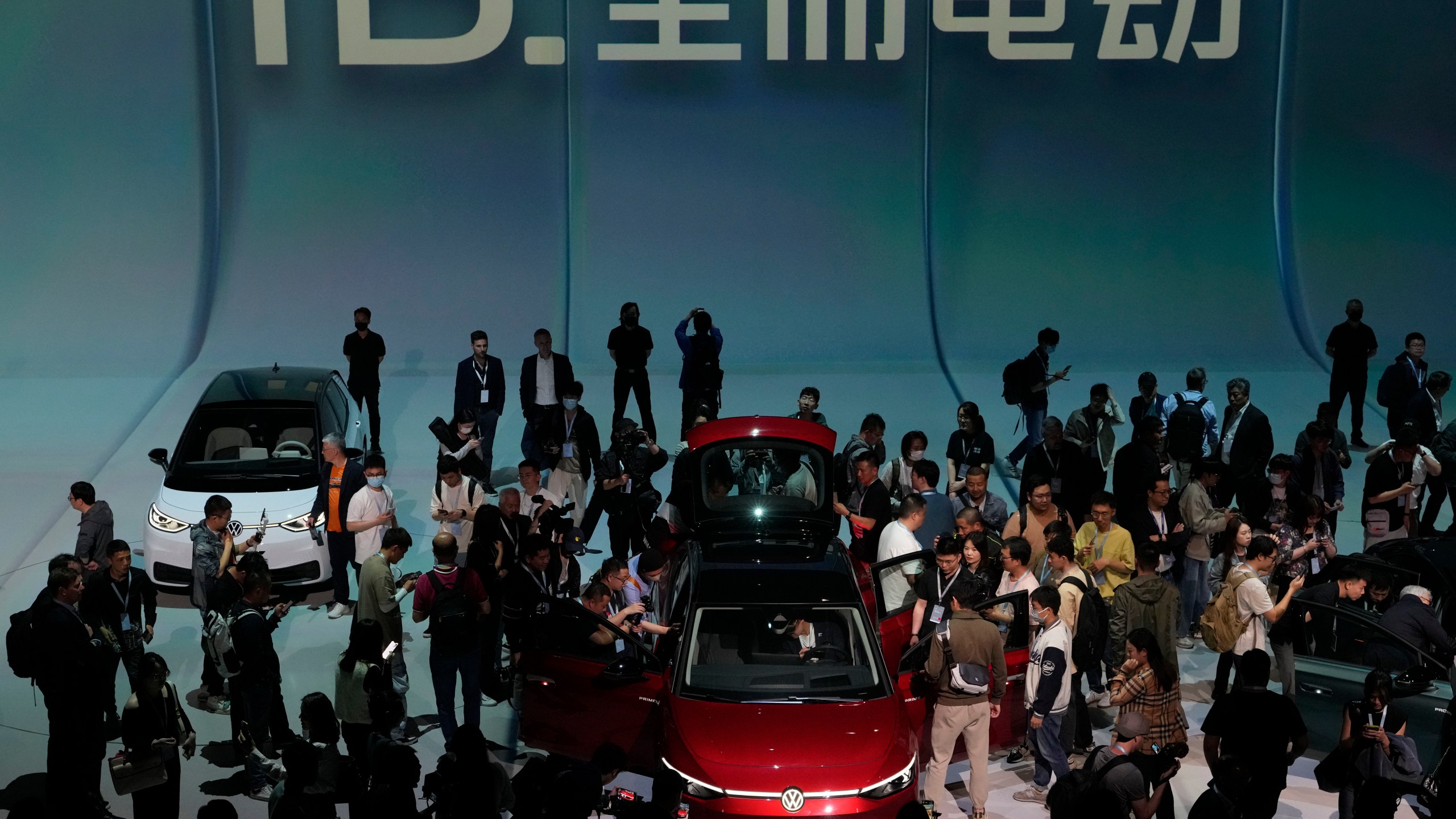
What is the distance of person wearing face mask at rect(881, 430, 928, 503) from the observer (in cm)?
1032

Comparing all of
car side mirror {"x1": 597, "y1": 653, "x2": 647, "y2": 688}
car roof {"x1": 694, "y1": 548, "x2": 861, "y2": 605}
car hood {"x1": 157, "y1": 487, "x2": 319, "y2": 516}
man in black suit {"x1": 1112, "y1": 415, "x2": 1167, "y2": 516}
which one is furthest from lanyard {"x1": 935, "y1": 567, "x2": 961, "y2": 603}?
car hood {"x1": 157, "y1": 487, "x2": 319, "y2": 516}

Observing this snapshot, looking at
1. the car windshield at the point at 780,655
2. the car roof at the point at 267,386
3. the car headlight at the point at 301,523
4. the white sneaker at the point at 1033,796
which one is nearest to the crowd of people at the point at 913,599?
the white sneaker at the point at 1033,796

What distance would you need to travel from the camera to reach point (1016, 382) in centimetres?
1333

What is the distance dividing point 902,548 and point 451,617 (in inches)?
115

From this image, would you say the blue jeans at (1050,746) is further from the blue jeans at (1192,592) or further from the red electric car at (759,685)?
the blue jeans at (1192,592)

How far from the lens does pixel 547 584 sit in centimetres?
865

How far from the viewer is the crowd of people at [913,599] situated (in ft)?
20.7

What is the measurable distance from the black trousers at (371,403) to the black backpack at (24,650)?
623 cm

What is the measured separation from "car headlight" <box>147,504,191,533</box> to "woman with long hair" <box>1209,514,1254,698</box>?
23.7 feet

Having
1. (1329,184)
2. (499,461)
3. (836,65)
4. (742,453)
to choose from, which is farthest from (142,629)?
(1329,184)

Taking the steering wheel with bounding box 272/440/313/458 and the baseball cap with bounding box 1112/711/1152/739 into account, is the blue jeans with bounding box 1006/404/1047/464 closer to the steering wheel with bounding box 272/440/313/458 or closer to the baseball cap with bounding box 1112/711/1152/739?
the steering wheel with bounding box 272/440/313/458

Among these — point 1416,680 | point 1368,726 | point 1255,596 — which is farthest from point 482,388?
point 1368,726

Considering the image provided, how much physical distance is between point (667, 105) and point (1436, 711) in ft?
39.1

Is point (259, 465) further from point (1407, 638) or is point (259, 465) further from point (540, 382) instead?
point (1407, 638)
